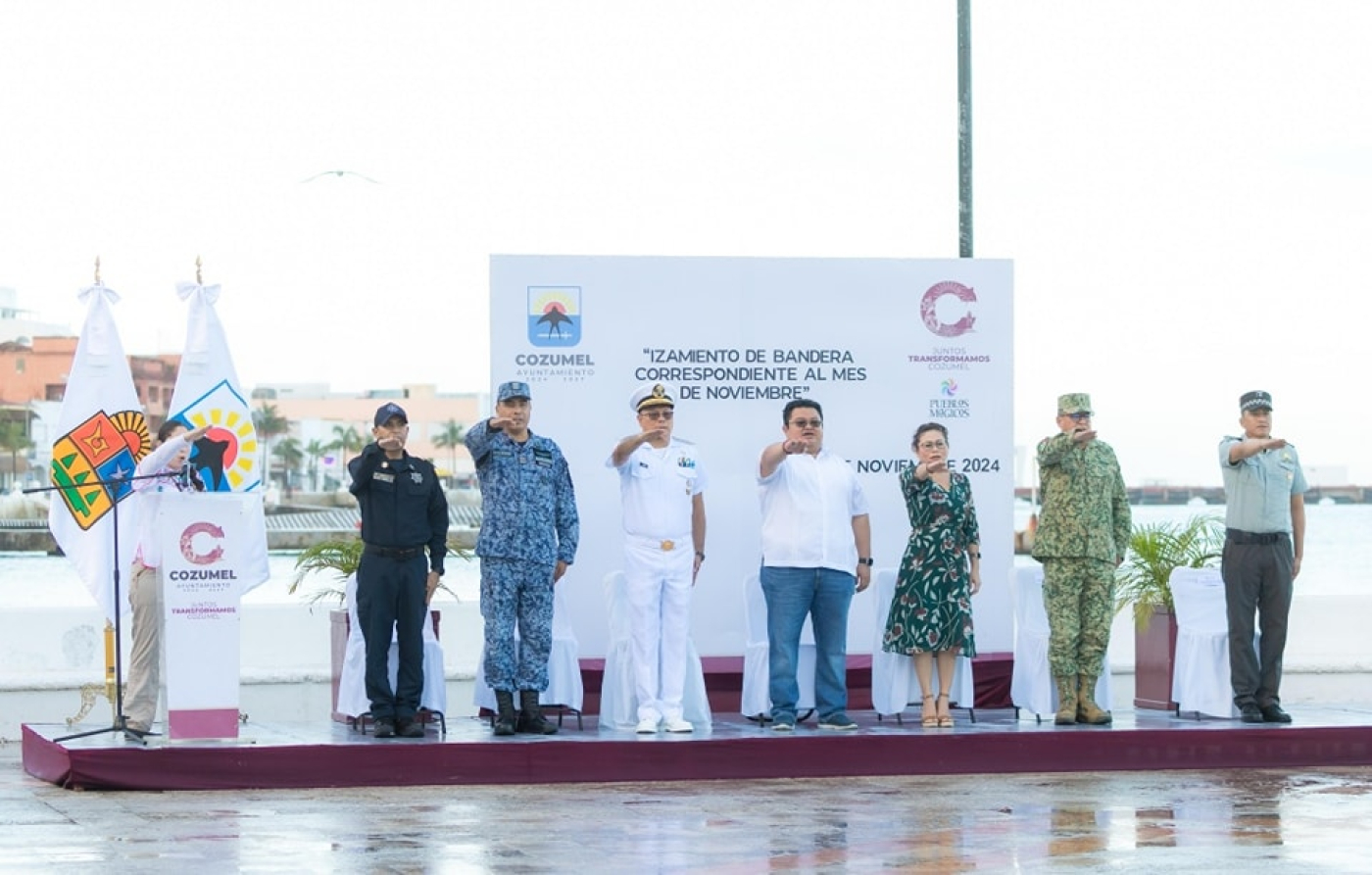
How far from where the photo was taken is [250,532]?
987cm

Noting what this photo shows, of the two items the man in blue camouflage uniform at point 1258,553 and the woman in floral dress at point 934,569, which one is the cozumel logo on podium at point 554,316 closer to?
the woman in floral dress at point 934,569

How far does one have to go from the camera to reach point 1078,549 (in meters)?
9.92

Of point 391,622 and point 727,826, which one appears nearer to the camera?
point 727,826

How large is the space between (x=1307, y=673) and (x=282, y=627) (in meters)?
5.99

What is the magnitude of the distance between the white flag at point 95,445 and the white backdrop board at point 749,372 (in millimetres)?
1735

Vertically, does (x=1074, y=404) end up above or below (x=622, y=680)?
above

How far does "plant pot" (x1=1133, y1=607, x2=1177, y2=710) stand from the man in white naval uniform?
2730 mm

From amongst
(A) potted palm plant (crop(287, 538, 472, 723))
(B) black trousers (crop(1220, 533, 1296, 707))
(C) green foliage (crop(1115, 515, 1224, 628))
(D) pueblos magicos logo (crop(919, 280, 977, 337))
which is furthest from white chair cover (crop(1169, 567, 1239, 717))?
(A) potted palm plant (crop(287, 538, 472, 723))

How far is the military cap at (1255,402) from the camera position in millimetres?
10086

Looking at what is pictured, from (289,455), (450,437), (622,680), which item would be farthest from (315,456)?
(622,680)

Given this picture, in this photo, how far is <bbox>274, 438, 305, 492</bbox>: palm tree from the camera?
41.3 meters

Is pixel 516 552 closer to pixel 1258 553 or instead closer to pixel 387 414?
pixel 387 414

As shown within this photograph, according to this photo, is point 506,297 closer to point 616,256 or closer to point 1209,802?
point 616,256

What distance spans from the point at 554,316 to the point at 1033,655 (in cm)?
280
